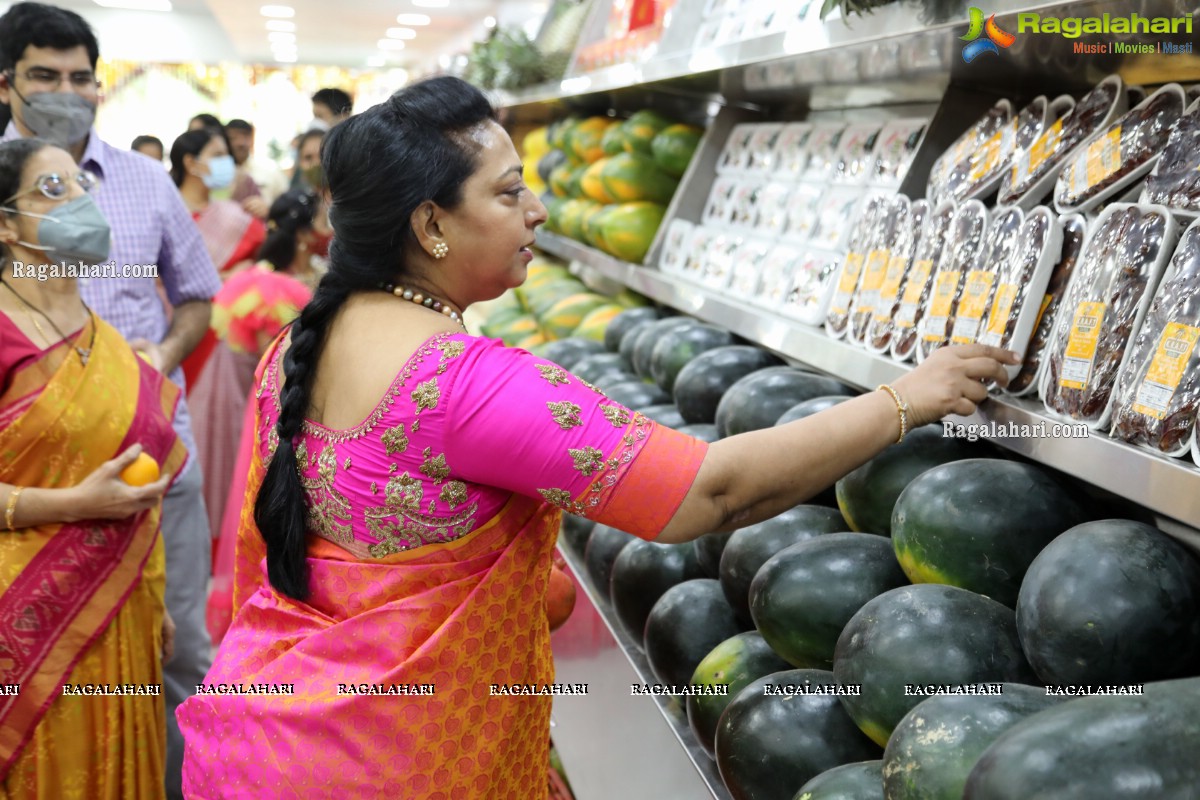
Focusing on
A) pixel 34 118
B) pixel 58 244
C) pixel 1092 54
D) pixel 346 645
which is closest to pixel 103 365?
pixel 58 244

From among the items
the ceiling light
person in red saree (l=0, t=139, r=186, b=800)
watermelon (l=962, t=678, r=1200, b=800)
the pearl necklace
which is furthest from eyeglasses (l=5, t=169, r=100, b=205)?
the ceiling light

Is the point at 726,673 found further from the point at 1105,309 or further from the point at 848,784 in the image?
the point at 1105,309

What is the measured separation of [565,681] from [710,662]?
0.93 m

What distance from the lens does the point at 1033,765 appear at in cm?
89

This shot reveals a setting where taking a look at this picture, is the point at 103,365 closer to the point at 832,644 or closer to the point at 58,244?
the point at 58,244

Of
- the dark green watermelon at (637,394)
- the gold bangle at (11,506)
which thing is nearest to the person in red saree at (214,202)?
the dark green watermelon at (637,394)

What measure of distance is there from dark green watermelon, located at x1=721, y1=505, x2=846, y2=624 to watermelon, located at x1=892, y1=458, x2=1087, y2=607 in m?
0.34

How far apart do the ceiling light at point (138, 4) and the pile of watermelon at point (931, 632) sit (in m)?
15.8

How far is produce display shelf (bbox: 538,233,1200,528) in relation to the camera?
1.15 m

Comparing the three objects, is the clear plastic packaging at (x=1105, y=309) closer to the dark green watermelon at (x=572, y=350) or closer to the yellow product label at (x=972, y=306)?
the yellow product label at (x=972, y=306)

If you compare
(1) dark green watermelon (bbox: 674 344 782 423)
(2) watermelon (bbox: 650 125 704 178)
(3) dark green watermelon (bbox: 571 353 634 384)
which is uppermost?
(2) watermelon (bbox: 650 125 704 178)

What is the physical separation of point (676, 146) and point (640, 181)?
0.22m

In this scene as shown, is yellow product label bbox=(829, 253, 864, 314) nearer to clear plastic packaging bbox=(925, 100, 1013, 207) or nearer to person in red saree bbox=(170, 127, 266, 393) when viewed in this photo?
clear plastic packaging bbox=(925, 100, 1013, 207)

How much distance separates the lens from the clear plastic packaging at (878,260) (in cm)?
201
